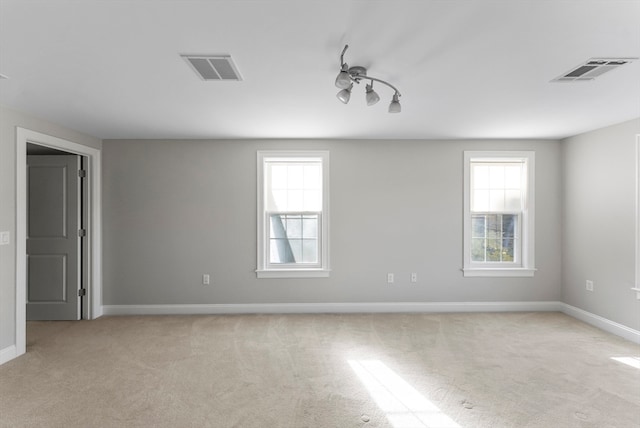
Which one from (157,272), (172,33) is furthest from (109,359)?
(172,33)

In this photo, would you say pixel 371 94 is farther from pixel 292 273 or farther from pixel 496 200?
pixel 496 200

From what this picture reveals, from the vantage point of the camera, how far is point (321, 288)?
4.93 metres

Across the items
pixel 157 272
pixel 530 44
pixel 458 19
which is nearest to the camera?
pixel 458 19

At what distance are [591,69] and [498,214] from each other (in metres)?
2.84

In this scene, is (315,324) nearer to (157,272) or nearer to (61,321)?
(157,272)

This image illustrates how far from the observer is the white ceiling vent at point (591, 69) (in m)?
2.38

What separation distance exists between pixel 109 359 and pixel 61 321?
1.81 meters

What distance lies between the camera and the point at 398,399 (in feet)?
8.65

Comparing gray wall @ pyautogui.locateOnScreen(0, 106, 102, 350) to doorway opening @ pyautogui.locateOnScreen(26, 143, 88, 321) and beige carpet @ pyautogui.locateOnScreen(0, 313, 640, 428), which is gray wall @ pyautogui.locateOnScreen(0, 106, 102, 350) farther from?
doorway opening @ pyautogui.locateOnScreen(26, 143, 88, 321)

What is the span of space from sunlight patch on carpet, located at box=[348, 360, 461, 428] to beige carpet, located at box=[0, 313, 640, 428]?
12 mm

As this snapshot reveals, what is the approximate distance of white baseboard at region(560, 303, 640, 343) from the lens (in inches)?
153

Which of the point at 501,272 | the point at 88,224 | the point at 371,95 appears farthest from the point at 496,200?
the point at 88,224

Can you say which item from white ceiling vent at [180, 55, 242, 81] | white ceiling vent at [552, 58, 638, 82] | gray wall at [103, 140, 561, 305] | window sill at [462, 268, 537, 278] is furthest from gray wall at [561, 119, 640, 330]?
white ceiling vent at [180, 55, 242, 81]

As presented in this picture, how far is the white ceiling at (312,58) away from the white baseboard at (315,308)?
249 cm
